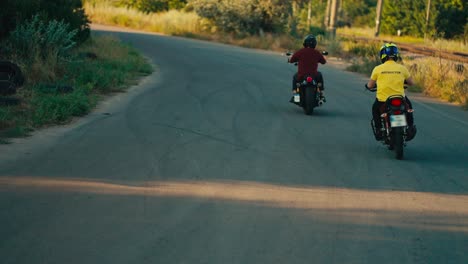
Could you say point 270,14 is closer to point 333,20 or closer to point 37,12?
point 333,20

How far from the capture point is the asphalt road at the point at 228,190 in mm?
6469

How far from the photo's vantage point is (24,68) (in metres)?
16.1

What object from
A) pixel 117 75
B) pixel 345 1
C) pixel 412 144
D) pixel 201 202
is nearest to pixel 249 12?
pixel 117 75

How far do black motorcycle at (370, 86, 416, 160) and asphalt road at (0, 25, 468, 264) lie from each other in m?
0.25

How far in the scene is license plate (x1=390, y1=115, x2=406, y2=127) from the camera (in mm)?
11000

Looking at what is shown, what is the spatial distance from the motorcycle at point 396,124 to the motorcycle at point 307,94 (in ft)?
11.6

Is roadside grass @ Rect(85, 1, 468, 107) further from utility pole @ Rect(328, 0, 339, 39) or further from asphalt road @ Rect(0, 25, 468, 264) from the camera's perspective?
asphalt road @ Rect(0, 25, 468, 264)

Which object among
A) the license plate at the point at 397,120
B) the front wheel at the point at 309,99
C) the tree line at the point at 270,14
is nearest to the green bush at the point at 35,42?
the tree line at the point at 270,14

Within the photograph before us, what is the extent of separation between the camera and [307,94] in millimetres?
15188

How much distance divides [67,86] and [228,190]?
776 centimetres

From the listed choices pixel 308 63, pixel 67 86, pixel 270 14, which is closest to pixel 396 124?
pixel 308 63

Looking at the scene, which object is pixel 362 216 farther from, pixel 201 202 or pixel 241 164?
pixel 241 164

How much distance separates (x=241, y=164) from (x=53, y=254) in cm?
429

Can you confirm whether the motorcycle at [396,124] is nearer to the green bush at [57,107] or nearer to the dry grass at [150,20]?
the green bush at [57,107]
